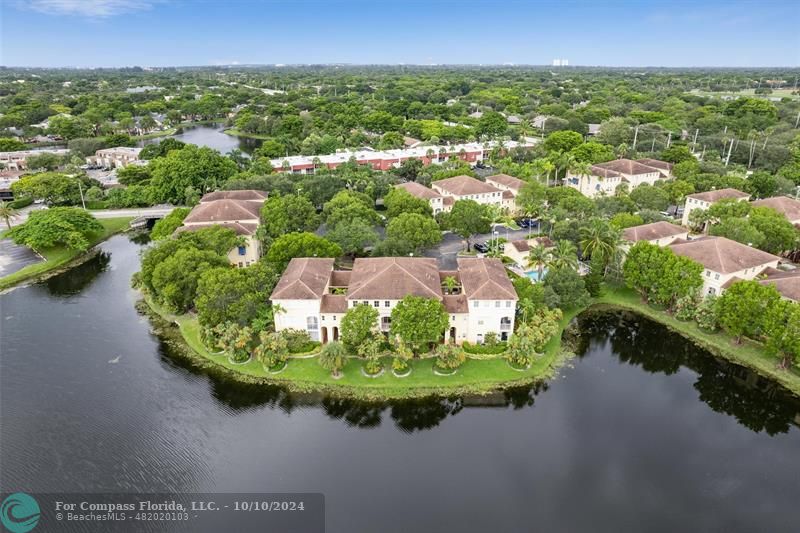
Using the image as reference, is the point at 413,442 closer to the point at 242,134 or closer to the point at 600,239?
the point at 600,239

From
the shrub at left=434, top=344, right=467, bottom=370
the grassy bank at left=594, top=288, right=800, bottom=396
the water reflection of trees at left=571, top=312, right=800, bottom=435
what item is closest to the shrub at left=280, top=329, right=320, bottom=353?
the shrub at left=434, top=344, right=467, bottom=370

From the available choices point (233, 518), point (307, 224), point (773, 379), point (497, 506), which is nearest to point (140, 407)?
point (233, 518)

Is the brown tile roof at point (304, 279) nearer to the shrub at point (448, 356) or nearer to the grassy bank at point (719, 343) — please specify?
the shrub at point (448, 356)

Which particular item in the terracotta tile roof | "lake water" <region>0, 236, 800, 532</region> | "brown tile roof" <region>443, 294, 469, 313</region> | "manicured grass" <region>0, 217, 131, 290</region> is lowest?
"lake water" <region>0, 236, 800, 532</region>

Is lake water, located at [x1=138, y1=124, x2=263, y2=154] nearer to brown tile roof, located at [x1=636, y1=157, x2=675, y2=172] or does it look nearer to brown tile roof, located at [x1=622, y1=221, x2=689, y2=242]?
brown tile roof, located at [x1=636, y1=157, x2=675, y2=172]

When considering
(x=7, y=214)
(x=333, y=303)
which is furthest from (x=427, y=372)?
(x=7, y=214)
